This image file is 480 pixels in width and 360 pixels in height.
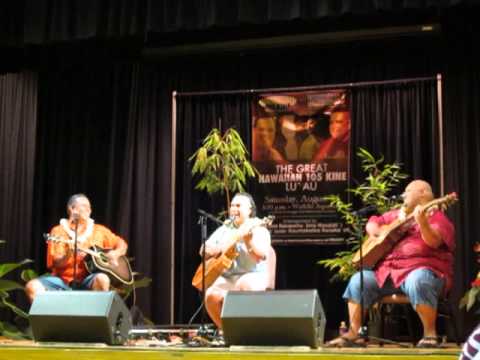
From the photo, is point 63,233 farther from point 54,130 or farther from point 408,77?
point 408,77

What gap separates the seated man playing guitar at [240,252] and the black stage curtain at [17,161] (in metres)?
2.22

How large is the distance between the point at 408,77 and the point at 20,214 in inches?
139

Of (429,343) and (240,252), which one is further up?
(240,252)

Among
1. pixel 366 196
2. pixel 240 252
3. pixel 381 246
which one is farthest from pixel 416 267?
pixel 240 252

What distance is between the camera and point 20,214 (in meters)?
7.30

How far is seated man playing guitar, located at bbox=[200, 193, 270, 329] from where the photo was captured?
5.58 m

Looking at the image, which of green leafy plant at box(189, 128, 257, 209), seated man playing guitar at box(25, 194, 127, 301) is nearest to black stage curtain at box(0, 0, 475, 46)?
green leafy plant at box(189, 128, 257, 209)

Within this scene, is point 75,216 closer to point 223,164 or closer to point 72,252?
point 72,252

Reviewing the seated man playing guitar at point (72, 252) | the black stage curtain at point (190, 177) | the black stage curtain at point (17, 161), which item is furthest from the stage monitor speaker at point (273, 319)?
the black stage curtain at point (17, 161)

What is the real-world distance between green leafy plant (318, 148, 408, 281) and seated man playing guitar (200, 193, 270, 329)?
674 mm

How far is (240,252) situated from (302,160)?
5.10ft

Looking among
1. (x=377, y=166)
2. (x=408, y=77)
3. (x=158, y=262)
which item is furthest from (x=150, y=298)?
(x=408, y=77)

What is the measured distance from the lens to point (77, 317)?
153 inches

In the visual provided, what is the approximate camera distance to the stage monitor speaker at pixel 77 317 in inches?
152
